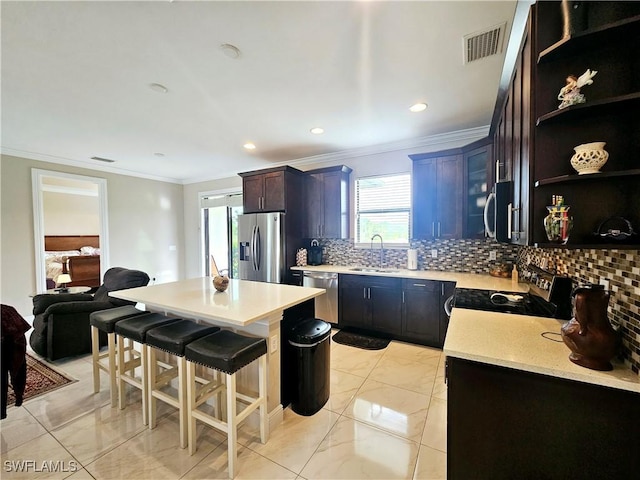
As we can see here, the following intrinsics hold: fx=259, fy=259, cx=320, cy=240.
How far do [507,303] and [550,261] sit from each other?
1.71 ft

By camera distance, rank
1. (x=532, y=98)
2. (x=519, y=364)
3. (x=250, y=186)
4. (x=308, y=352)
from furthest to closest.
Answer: (x=250, y=186)
(x=308, y=352)
(x=532, y=98)
(x=519, y=364)

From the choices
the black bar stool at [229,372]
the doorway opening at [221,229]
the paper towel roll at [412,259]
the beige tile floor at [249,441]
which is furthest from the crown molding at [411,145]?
the black bar stool at [229,372]

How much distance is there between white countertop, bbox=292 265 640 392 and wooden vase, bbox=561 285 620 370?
0.04 metres

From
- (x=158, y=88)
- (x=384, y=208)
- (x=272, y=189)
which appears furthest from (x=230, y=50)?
(x=384, y=208)

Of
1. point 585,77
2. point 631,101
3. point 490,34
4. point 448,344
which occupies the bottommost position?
point 448,344

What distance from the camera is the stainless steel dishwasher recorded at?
12.3ft

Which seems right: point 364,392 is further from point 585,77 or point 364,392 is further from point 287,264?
point 585,77

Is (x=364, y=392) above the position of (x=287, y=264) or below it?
below

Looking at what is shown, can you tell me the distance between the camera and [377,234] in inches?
160

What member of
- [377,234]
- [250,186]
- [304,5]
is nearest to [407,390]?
[377,234]

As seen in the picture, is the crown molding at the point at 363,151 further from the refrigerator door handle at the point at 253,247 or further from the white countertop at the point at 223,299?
the white countertop at the point at 223,299

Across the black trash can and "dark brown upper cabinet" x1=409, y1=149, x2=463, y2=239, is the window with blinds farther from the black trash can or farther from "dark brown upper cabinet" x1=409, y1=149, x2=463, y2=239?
the black trash can

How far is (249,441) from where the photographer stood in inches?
70.0

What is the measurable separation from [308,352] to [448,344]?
1052 mm
